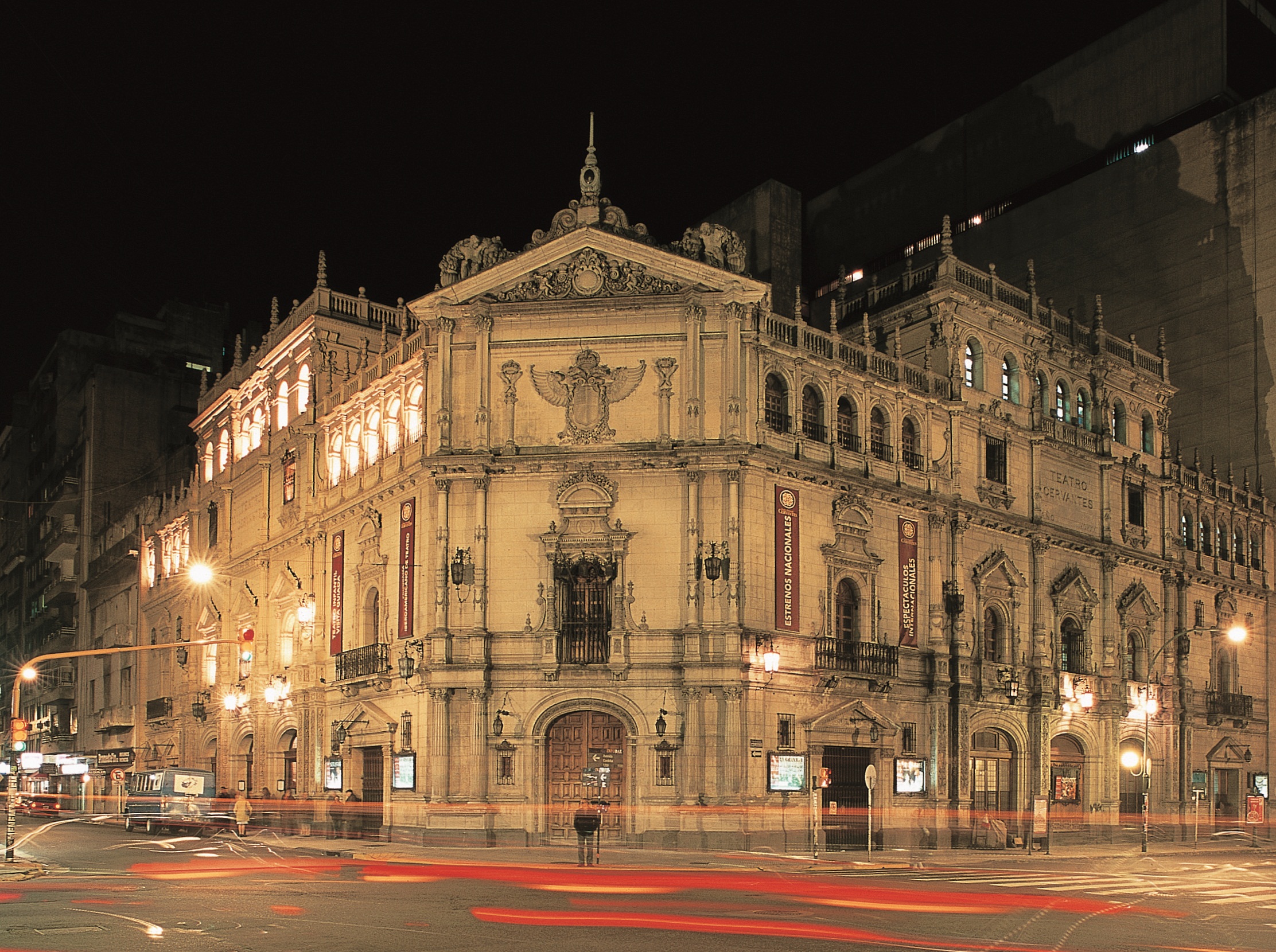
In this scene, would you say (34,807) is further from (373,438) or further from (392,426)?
(392,426)

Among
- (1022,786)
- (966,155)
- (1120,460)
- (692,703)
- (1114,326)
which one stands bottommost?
(1022,786)

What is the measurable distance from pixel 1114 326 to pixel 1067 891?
53.7 meters

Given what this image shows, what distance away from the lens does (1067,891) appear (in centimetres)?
2662

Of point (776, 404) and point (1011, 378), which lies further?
point (1011, 378)

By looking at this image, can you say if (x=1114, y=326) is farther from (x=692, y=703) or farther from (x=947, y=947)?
(x=947, y=947)

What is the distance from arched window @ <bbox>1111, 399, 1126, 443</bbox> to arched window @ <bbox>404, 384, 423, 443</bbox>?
1262 inches

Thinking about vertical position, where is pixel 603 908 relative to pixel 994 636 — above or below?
below

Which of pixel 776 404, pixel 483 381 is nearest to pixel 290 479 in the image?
pixel 483 381

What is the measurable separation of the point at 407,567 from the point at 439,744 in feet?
21.7

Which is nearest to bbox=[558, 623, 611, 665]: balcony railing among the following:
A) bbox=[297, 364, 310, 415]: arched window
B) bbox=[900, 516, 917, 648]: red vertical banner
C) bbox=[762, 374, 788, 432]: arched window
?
bbox=[762, 374, 788, 432]: arched window

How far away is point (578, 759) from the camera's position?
40.2 m

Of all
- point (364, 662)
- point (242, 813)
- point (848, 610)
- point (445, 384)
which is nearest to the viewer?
point (445, 384)

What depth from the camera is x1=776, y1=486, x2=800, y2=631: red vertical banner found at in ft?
135

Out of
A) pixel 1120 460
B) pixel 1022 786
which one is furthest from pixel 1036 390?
pixel 1022 786
